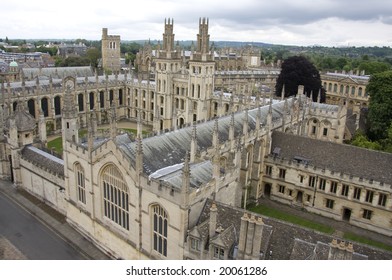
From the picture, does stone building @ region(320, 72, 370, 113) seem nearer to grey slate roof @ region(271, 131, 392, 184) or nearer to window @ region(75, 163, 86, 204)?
grey slate roof @ region(271, 131, 392, 184)

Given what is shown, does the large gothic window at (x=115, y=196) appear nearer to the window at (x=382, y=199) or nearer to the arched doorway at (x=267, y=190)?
the arched doorway at (x=267, y=190)

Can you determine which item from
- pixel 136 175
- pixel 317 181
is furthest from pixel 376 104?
pixel 136 175

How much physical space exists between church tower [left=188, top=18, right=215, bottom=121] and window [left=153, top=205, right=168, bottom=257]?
3042 cm

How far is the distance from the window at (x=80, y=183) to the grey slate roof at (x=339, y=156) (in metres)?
19.6

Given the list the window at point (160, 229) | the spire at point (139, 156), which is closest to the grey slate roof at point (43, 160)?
the spire at point (139, 156)

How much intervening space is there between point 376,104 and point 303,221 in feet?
81.9

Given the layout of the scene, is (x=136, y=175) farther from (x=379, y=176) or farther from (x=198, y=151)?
(x=379, y=176)

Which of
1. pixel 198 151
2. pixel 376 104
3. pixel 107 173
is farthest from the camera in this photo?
pixel 376 104

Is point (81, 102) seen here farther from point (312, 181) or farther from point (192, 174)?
point (192, 174)

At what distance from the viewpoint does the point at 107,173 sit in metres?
23.6

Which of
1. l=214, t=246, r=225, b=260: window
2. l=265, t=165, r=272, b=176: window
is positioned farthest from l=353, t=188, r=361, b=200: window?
l=214, t=246, r=225, b=260: window

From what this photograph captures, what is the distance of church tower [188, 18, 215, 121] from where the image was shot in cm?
5094

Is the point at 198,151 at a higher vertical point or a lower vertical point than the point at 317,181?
higher

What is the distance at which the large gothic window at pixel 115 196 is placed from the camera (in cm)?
2292
